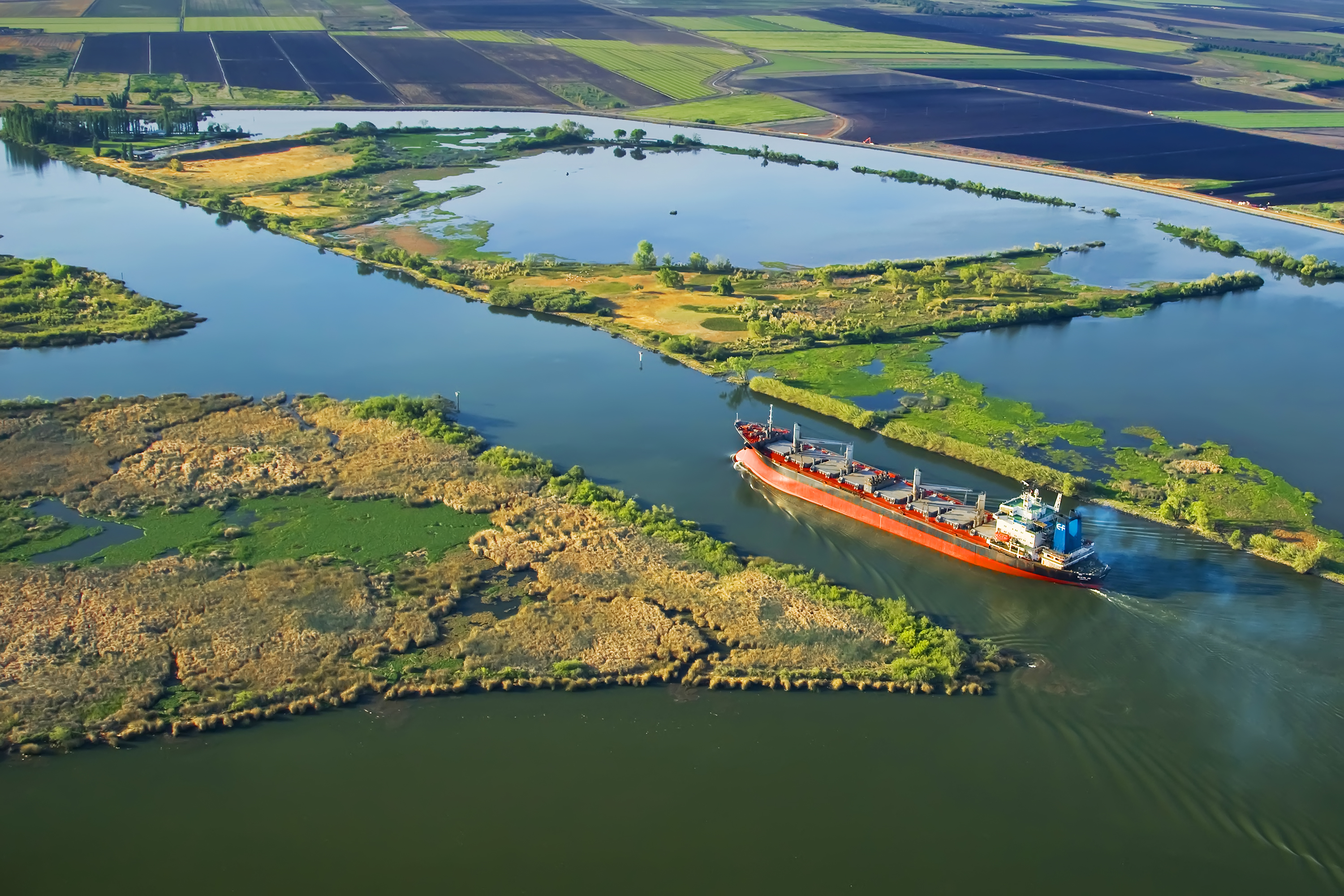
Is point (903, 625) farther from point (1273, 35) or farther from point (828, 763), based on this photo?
point (1273, 35)

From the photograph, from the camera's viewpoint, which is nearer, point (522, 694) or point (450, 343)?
point (522, 694)

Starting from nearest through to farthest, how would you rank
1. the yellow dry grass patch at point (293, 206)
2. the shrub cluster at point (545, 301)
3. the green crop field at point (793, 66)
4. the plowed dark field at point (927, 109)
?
the shrub cluster at point (545, 301) < the yellow dry grass patch at point (293, 206) < the plowed dark field at point (927, 109) < the green crop field at point (793, 66)

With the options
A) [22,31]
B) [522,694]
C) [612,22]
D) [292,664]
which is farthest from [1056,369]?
[22,31]

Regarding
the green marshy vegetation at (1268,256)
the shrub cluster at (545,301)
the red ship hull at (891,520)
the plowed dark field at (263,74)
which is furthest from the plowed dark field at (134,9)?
the red ship hull at (891,520)

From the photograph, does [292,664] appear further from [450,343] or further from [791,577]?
[450,343]

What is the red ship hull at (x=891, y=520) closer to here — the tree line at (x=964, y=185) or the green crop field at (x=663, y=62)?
the tree line at (x=964, y=185)

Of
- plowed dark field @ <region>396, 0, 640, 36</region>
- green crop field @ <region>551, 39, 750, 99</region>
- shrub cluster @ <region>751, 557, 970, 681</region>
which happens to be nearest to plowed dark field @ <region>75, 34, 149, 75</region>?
plowed dark field @ <region>396, 0, 640, 36</region>

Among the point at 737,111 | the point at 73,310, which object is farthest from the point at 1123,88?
the point at 73,310
